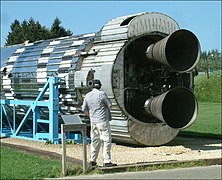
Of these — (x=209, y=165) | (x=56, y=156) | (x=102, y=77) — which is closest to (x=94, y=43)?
(x=102, y=77)

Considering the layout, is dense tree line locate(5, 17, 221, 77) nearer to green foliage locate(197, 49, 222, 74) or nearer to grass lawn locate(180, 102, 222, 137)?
green foliage locate(197, 49, 222, 74)

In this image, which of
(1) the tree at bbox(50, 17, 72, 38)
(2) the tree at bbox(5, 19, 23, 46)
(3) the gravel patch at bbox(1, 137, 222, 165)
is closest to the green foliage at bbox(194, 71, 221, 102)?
(1) the tree at bbox(50, 17, 72, 38)

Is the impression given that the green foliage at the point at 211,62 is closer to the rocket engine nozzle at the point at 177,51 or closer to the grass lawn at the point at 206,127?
the grass lawn at the point at 206,127

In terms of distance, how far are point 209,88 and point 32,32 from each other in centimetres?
1612

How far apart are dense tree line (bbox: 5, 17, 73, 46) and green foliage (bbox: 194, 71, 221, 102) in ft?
42.8

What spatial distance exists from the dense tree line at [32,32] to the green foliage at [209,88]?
1305 cm

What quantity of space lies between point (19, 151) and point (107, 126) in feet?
11.9

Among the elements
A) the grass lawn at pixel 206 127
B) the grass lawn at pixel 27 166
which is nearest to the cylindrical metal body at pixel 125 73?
the grass lawn at pixel 27 166

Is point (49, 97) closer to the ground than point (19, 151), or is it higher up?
higher up

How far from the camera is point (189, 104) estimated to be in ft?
44.4

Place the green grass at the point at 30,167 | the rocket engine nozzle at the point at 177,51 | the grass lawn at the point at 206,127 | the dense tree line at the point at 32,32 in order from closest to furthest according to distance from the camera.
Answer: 1. the green grass at the point at 30,167
2. the rocket engine nozzle at the point at 177,51
3. the grass lawn at the point at 206,127
4. the dense tree line at the point at 32,32

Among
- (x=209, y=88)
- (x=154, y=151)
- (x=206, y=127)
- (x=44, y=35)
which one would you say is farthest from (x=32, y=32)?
(x=154, y=151)

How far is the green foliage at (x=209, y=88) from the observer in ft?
160

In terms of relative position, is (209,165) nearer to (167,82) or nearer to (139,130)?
(139,130)
